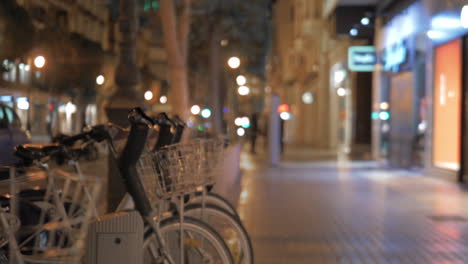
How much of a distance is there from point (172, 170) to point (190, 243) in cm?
62

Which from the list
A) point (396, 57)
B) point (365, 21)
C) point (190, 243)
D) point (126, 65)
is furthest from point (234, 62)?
point (190, 243)

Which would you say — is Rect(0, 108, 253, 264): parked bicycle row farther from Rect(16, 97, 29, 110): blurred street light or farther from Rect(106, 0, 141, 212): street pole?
Rect(16, 97, 29, 110): blurred street light

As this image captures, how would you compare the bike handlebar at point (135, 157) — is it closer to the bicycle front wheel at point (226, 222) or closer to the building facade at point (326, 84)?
the bicycle front wheel at point (226, 222)

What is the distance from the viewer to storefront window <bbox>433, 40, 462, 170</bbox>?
15836mm

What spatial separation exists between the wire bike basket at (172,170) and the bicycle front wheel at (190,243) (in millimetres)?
203

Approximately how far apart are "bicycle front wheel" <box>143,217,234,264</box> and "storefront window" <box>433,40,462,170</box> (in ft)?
39.2

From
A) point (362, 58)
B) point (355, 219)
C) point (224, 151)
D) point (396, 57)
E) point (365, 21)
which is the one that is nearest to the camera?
point (224, 151)

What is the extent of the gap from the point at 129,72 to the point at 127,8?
0.79 meters

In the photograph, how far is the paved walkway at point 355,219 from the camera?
274 inches

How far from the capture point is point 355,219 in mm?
9438

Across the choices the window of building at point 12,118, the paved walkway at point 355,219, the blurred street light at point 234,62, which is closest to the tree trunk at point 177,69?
the paved walkway at point 355,219

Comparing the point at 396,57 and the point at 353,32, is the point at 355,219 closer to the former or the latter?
the point at 396,57

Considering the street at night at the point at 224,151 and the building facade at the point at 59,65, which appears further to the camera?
the building facade at the point at 59,65

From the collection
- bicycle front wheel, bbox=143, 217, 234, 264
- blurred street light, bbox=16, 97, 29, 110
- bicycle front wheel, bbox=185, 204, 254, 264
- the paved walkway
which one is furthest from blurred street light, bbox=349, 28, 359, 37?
bicycle front wheel, bbox=143, 217, 234, 264
